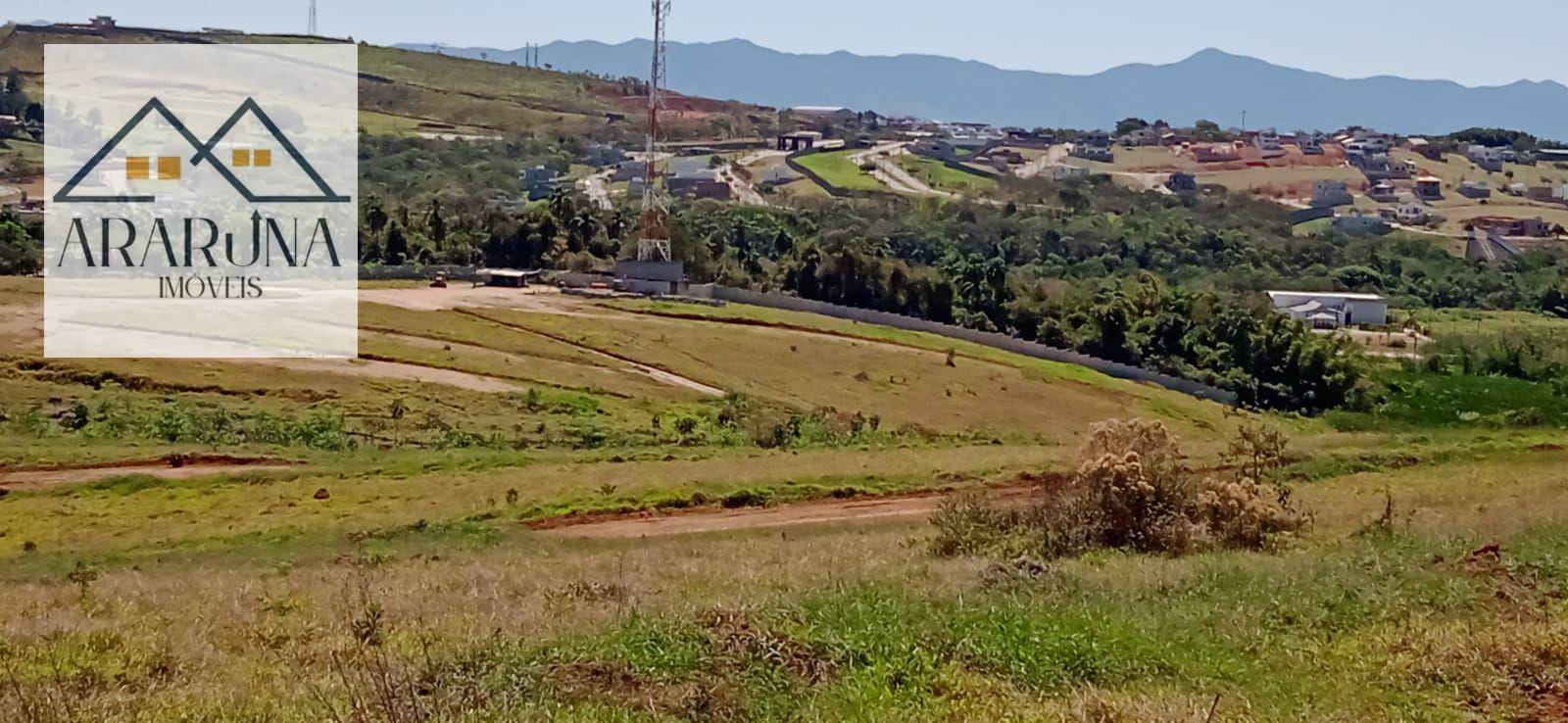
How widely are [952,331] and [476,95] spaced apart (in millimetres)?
118052

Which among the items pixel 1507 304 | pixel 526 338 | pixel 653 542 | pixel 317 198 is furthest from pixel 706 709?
pixel 1507 304

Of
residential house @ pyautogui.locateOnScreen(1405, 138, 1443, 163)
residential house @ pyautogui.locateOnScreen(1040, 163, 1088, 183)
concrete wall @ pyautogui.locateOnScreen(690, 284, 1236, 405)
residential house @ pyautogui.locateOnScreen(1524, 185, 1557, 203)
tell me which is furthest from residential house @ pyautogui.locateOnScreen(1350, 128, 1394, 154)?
concrete wall @ pyautogui.locateOnScreen(690, 284, 1236, 405)

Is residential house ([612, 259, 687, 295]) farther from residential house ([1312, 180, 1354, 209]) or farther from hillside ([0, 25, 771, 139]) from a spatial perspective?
residential house ([1312, 180, 1354, 209])

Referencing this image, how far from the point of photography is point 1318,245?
3858 inches

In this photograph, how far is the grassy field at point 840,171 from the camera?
419 feet

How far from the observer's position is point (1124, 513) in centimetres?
1402

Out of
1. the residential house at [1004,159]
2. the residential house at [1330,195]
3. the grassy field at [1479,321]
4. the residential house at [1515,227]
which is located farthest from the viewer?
the residential house at [1004,159]

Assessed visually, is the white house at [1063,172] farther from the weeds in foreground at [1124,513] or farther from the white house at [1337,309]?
the weeds in foreground at [1124,513]

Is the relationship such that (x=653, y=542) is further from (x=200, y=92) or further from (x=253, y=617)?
(x=200, y=92)

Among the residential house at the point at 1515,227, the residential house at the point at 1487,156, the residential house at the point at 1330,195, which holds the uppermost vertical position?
the residential house at the point at 1487,156

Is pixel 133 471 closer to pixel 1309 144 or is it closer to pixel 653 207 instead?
pixel 653 207

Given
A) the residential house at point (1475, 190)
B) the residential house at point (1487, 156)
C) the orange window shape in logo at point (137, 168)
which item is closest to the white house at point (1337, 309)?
the orange window shape in logo at point (137, 168)

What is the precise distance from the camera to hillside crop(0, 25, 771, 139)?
137 meters

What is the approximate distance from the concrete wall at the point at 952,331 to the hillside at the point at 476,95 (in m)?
87.5
